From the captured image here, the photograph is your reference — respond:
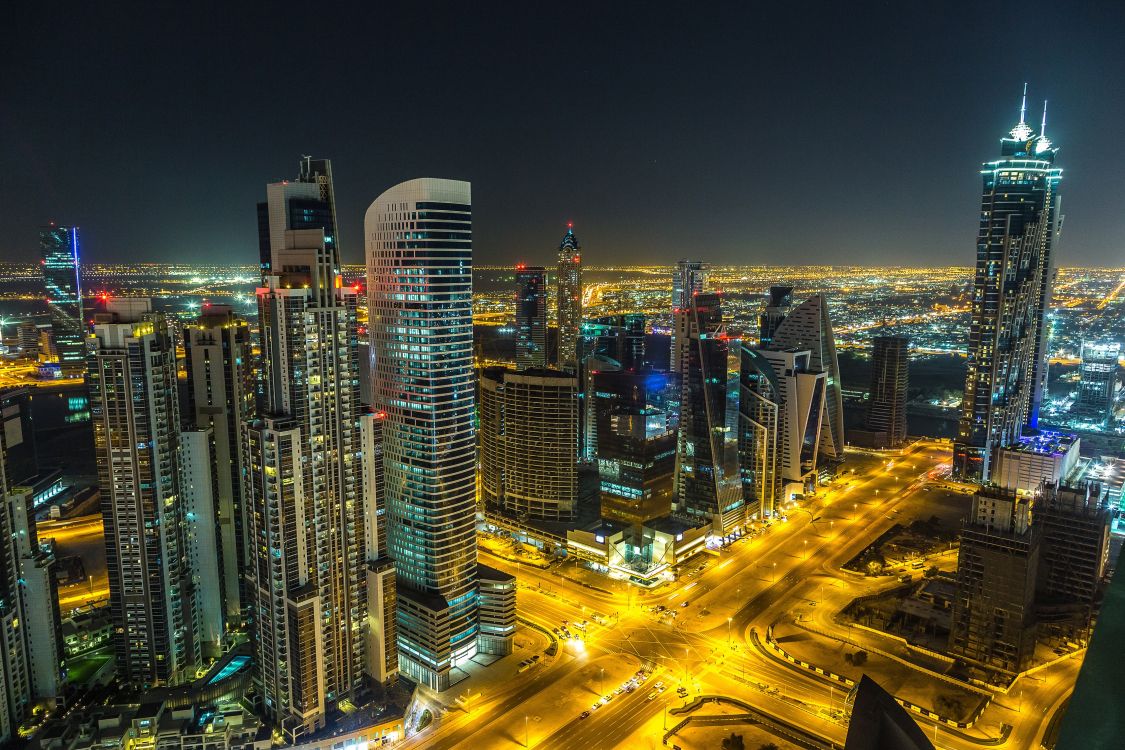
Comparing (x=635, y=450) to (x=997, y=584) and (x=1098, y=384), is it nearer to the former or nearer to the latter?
(x=997, y=584)

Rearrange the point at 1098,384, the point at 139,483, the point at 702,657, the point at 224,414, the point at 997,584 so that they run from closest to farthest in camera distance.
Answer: the point at 139,483
the point at 997,584
the point at 702,657
the point at 224,414
the point at 1098,384

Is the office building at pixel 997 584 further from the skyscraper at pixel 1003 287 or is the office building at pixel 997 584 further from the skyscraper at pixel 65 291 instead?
the skyscraper at pixel 65 291

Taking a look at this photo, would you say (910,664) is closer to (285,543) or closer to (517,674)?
(517,674)

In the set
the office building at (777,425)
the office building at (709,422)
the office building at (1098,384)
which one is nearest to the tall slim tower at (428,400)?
the office building at (709,422)

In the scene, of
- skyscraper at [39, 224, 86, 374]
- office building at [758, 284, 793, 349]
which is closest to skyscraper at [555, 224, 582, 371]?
office building at [758, 284, 793, 349]

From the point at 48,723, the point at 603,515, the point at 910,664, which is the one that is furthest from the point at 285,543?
the point at 910,664

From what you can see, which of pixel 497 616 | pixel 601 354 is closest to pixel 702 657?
pixel 497 616
